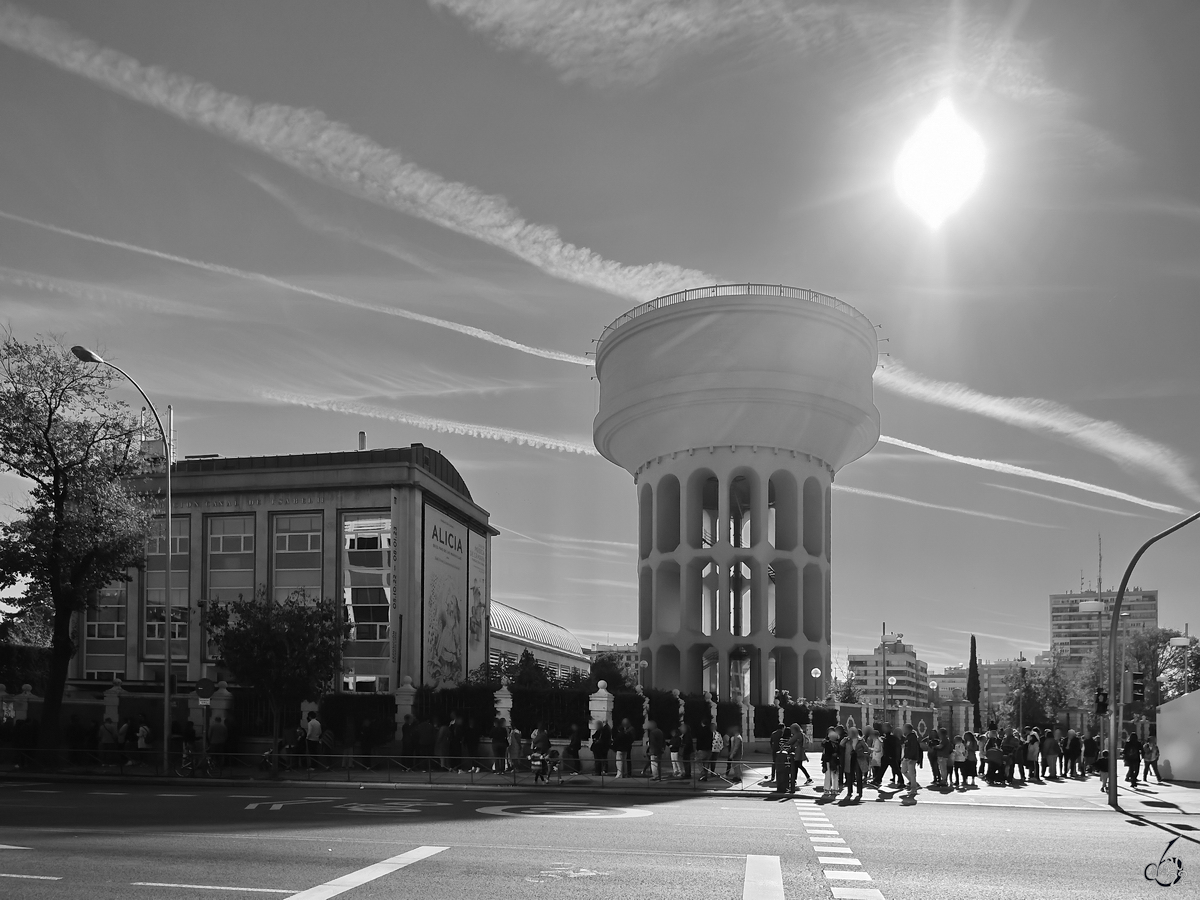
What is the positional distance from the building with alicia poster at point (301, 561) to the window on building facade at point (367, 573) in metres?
0.04

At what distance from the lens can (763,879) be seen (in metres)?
12.8

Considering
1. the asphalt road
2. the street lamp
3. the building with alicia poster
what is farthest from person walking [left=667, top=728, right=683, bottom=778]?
the street lamp

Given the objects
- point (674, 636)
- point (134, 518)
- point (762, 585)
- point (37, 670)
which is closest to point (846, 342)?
point (762, 585)

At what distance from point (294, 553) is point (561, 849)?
3561cm

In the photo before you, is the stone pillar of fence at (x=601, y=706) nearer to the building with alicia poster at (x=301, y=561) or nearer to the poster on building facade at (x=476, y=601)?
→ the building with alicia poster at (x=301, y=561)

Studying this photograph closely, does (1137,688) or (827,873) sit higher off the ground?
(1137,688)

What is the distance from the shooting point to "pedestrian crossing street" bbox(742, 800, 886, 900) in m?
11.9

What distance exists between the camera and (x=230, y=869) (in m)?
13.0

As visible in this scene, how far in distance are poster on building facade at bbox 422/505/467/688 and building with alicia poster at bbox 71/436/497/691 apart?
128 mm

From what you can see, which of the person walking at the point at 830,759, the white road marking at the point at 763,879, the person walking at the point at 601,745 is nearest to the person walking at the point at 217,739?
the person walking at the point at 601,745

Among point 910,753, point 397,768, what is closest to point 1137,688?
point 910,753

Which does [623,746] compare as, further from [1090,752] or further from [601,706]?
[1090,752]

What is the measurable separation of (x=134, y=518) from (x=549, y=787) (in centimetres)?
1600

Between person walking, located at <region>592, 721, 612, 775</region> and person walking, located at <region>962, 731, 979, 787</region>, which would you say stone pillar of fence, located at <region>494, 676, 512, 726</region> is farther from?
person walking, located at <region>962, 731, 979, 787</region>
